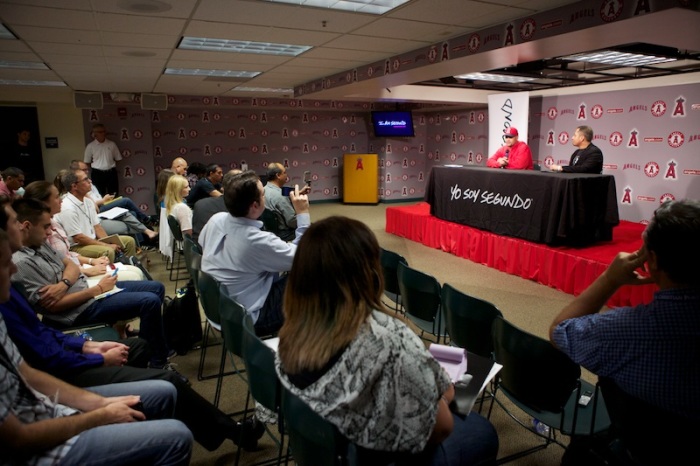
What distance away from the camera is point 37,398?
1432 mm

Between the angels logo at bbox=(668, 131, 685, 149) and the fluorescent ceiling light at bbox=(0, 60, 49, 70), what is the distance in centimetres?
825

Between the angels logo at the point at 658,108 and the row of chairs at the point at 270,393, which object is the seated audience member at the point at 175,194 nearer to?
the row of chairs at the point at 270,393

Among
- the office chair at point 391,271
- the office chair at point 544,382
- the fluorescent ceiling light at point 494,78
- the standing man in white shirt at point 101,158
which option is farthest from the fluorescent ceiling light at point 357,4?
the standing man in white shirt at point 101,158

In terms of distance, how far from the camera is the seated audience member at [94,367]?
5.77ft

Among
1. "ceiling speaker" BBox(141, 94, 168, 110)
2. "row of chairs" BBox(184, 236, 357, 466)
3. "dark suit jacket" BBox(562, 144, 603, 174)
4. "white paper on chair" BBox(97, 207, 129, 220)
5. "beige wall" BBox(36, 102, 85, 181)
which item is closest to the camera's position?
"row of chairs" BBox(184, 236, 357, 466)

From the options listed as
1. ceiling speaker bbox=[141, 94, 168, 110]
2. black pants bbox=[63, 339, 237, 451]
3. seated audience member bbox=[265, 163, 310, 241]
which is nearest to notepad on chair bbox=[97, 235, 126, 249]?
seated audience member bbox=[265, 163, 310, 241]

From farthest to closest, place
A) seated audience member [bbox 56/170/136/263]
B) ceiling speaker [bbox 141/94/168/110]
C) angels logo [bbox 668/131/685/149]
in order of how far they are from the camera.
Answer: ceiling speaker [bbox 141/94/168/110], angels logo [bbox 668/131/685/149], seated audience member [bbox 56/170/136/263]

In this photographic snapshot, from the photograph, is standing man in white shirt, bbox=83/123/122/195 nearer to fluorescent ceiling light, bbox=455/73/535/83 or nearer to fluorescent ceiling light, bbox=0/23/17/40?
fluorescent ceiling light, bbox=0/23/17/40

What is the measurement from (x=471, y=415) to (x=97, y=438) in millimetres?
1224

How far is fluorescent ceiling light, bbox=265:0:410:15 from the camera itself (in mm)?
3152

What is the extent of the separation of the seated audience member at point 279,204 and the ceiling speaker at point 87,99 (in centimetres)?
560

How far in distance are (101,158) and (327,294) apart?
8.67 meters

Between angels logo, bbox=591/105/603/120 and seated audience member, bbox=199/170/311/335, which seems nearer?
seated audience member, bbox=199/170/311/335

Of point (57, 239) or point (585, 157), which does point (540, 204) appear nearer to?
point (585, 157)
